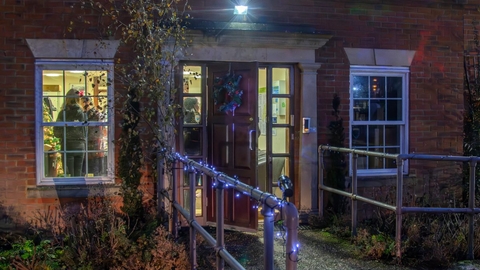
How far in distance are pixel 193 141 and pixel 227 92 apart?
0.93 m

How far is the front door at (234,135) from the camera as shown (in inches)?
269

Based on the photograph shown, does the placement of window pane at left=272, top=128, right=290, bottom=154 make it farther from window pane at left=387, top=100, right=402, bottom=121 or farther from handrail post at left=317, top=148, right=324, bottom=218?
window pane at left=387, top=100, right=402, bottom=121

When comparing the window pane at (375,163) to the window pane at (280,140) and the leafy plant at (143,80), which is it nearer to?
the window pane at (280,140)

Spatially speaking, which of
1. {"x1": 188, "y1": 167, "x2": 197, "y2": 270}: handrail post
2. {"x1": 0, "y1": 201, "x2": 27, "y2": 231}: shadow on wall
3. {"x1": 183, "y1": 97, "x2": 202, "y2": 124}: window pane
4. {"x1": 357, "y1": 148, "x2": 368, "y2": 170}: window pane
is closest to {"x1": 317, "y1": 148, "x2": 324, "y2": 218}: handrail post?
{"x1": 357, "y1": 148, "x2": 368, "y2": 170}: window pane

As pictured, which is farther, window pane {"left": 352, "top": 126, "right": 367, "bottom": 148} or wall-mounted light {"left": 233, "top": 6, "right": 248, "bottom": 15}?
window pane {"left": 352, "top": 126, "right": 367, "bottom": 148}

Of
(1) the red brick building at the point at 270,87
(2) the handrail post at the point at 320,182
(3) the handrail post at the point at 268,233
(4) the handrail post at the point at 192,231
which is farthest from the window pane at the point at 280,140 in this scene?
(3) the handrail post at the point at 268,233

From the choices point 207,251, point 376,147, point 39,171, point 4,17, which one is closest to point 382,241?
point 207,251

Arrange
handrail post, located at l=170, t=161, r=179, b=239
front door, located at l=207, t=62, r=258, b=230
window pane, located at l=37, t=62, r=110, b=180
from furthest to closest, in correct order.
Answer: window pane, located at l=37, t=62, r=110, b=180
front door, located at l=207, t=62, r=258, b=230
handrail post, located at l=170, t=161, r=179, b=239

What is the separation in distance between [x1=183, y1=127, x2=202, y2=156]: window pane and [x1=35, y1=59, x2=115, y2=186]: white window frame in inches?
41.0

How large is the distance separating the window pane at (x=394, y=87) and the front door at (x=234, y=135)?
8.44ft

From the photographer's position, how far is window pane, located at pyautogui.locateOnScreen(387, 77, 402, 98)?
820 cm

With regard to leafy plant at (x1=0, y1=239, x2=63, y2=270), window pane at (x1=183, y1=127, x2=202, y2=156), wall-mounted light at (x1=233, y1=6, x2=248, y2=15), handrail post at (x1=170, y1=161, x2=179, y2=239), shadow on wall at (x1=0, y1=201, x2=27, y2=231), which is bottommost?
leafy plant at (x1=0, y1=239, x2=63, y2=270)

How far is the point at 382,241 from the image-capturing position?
5922 mm

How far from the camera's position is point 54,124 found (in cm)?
711
